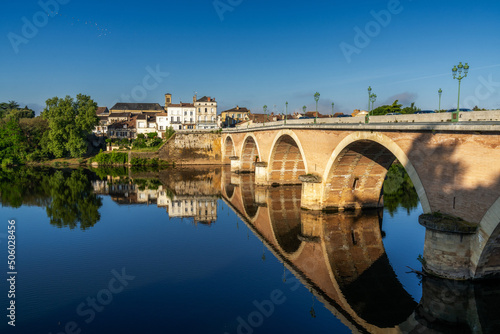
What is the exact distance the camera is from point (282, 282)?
15789mm

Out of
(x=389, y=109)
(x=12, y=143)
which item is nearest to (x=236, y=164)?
(x=389, y=109)

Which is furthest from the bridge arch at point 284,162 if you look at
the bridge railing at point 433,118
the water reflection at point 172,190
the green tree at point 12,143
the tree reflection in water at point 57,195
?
the green tree at point 12,143

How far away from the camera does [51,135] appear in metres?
62.5

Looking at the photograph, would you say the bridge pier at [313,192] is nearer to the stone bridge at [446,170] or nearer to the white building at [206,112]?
the stone bridge at [446,170]

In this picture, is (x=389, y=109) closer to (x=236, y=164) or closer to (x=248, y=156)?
(x=248, y=156)

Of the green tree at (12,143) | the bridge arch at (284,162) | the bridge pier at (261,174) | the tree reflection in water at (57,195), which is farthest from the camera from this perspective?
the green tree at (12,143)

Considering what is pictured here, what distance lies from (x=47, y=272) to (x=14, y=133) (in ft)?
192

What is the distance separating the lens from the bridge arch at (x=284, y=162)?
36.6 m

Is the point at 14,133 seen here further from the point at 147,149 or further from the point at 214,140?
the point at 214,140

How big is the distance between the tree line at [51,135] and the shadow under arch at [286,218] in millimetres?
42054

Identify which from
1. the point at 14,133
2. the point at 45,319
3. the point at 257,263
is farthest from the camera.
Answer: the point at 14,133

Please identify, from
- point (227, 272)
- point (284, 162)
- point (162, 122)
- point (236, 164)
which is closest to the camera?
point (227, 272)

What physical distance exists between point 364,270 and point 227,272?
252 inches

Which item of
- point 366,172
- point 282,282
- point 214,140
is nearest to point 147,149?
point 214,140
